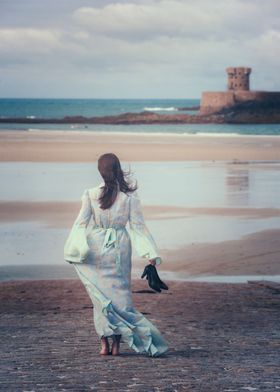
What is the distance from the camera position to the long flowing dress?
7.58 m

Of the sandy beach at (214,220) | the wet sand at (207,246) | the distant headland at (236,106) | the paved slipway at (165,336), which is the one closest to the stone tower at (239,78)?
the distant headland at (236,106)

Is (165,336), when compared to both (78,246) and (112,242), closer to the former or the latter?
(112,242)

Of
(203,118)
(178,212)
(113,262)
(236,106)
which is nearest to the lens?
(113,262)

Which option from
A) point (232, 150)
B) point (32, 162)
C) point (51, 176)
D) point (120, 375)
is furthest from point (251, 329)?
point (232, 150)

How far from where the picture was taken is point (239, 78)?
424 feet

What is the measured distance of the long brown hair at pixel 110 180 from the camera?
7.70 metres

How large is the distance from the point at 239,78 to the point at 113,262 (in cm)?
12301

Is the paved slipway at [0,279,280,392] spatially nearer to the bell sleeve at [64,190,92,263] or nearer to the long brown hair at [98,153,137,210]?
the bell sleeve at [64,190,92,263]

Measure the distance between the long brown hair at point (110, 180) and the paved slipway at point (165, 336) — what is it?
3.59ft

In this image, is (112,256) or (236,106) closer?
(112,256)

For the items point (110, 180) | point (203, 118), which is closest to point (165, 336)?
point (110, 180)

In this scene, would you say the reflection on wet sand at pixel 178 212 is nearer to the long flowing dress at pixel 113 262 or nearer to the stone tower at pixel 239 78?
the long flowing dress at pixel 113 262

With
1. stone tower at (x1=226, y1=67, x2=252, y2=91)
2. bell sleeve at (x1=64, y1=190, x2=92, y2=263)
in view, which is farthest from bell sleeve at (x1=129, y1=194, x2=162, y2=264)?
stone tower at (x1=226, y1=67, x2=252, y2=91)

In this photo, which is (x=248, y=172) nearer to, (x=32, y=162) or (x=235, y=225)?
(x=32, y=162)
